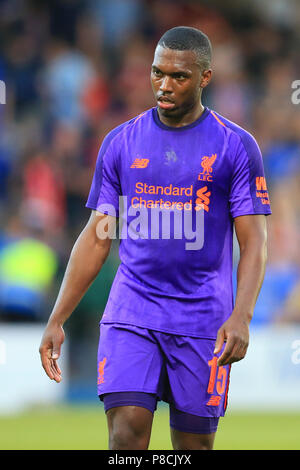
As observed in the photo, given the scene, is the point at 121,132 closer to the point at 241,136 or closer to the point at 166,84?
the point at 166,84

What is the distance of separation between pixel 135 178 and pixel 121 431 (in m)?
1.26

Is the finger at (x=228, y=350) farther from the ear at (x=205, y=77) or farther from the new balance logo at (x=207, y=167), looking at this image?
the ear at (x=205, y=77)

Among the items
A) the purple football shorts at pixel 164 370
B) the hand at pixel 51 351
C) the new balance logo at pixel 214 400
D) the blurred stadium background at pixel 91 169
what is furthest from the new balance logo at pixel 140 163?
the blurred stadium background at pixel 91 169

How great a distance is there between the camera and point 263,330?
12.1m

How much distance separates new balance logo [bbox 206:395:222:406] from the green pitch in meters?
3.68

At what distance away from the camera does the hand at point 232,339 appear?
4926 mm

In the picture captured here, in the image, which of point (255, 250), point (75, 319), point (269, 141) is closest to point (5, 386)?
point (75, 319)

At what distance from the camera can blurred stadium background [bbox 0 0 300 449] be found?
11.7m

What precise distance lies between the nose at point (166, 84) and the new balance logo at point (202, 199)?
526 mm

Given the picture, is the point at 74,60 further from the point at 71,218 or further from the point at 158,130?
the point at 158,130

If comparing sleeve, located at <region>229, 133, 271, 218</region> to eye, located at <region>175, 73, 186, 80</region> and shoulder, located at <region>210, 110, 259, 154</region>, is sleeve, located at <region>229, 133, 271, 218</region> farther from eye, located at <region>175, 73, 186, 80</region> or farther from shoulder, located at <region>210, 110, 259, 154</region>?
eye, located at <region>175, 73, 186, 80</region>

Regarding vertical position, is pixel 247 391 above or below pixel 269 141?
below

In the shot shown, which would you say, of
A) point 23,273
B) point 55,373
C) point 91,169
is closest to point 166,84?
point 55,373

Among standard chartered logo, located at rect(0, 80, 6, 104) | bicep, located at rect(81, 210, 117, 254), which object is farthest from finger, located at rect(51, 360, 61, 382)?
standard chartered logo, located at rect(0, 80, 6, 104)
